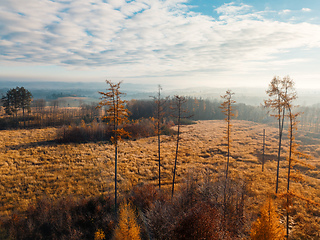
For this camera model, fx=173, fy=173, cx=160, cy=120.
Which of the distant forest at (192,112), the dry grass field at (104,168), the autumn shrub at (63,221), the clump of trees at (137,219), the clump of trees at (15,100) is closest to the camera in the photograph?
the clump of trees at (137,219)

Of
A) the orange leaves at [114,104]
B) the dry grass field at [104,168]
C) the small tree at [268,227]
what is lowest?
the dry grass field at [104,168]

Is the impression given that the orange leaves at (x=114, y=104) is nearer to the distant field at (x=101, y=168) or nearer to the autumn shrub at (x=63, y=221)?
the autumn shrub at (x=63, y=221)

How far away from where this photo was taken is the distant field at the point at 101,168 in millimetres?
22188

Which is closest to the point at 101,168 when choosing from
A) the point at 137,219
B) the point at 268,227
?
the point at 137,219

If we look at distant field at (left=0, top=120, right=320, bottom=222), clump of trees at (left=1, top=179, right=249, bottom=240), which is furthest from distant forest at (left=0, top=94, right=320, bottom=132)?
clump of trees at (left=1, top=179, right=249, bottom=240)

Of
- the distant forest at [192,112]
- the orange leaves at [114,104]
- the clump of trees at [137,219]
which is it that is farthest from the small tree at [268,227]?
the distant forest at [192,112]

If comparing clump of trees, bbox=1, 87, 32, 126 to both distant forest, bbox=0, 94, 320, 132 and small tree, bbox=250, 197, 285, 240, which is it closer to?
distant forest, bbox=0, 94, 320, 132

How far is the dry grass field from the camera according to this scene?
862 inches

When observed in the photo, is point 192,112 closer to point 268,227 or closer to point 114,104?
point 114,104

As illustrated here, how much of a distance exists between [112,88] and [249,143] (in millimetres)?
49194

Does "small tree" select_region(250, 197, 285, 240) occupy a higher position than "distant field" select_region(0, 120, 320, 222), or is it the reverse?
"small tree" select_region(250, 197, 285, 240)

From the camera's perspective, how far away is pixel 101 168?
99.1 feet

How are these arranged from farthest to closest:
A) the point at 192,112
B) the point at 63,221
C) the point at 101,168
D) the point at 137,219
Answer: the point at 192,112 → the point at 101,168 → the point at 137,219 → the point at 63,221

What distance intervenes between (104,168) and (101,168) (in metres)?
0.50
